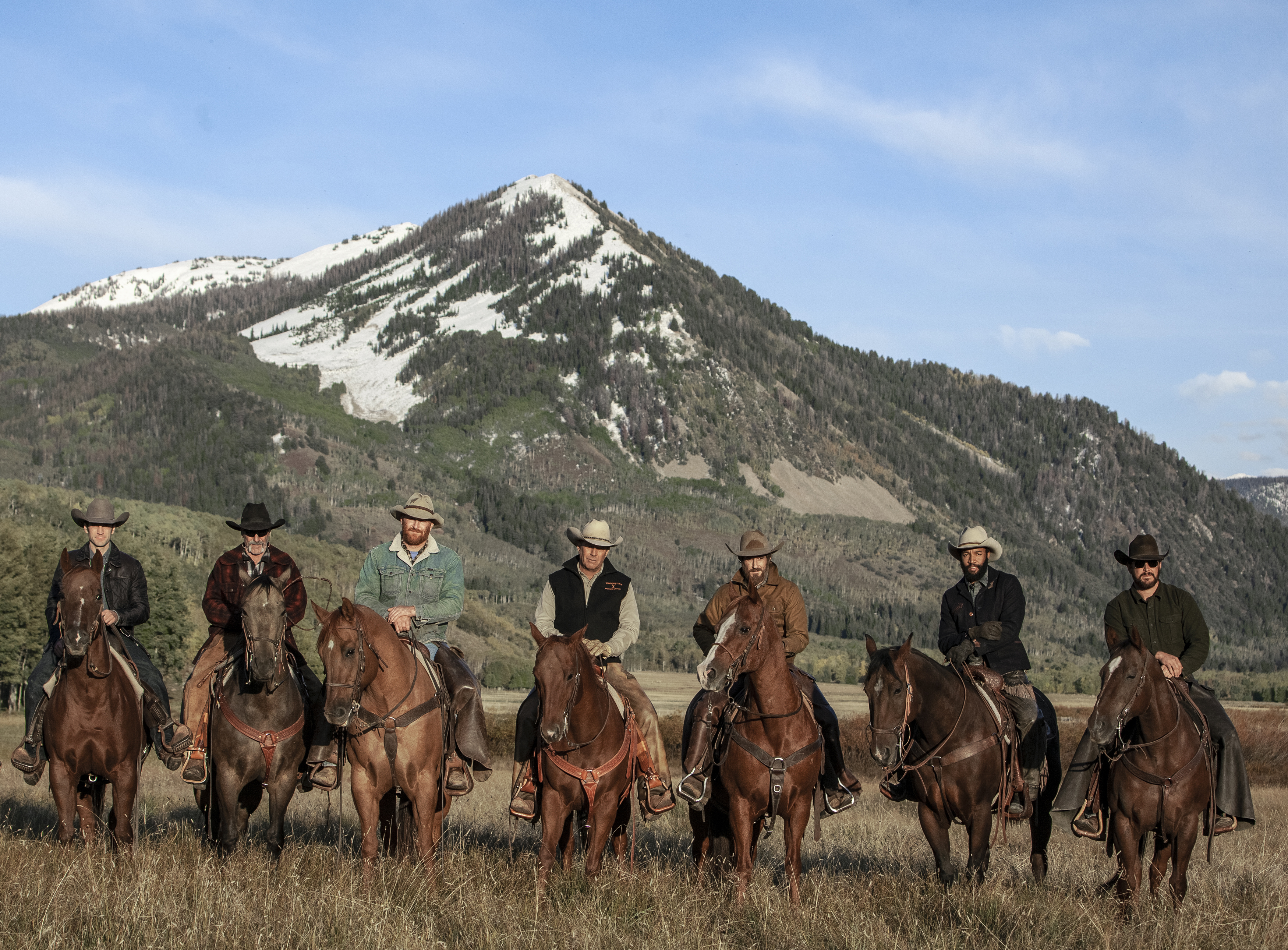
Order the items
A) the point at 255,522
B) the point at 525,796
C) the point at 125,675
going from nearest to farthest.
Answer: the point at 525,796
the point at 125,675
the point at 255,522

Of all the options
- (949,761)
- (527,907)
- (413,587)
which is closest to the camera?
(527,907)

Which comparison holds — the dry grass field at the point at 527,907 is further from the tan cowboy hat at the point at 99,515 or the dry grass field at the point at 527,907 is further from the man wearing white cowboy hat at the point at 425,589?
the tan cowboy hat at the point at 99,515

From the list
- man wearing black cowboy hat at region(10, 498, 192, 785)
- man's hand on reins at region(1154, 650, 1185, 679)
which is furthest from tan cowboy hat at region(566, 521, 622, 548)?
man's hand on reins at region(1154, 650, 1185, 679)

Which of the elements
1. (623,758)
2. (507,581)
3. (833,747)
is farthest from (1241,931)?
(507,581)

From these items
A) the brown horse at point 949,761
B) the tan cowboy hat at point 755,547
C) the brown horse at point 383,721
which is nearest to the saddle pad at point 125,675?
the brown horse at point 383,721

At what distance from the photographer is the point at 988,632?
11.7m

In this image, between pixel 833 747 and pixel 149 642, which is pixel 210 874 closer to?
pixel 833 747

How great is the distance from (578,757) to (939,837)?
3580 mm

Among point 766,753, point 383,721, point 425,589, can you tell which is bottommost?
point 766,753

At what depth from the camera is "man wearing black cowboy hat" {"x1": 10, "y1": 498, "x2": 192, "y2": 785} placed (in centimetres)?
1132

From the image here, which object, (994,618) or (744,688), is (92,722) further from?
(994,618)

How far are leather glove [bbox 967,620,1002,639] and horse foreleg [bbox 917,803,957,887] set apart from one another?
1778 mm

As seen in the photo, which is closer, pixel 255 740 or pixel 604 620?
pixel 255 740

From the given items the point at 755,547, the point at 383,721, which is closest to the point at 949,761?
the point at 755,547
